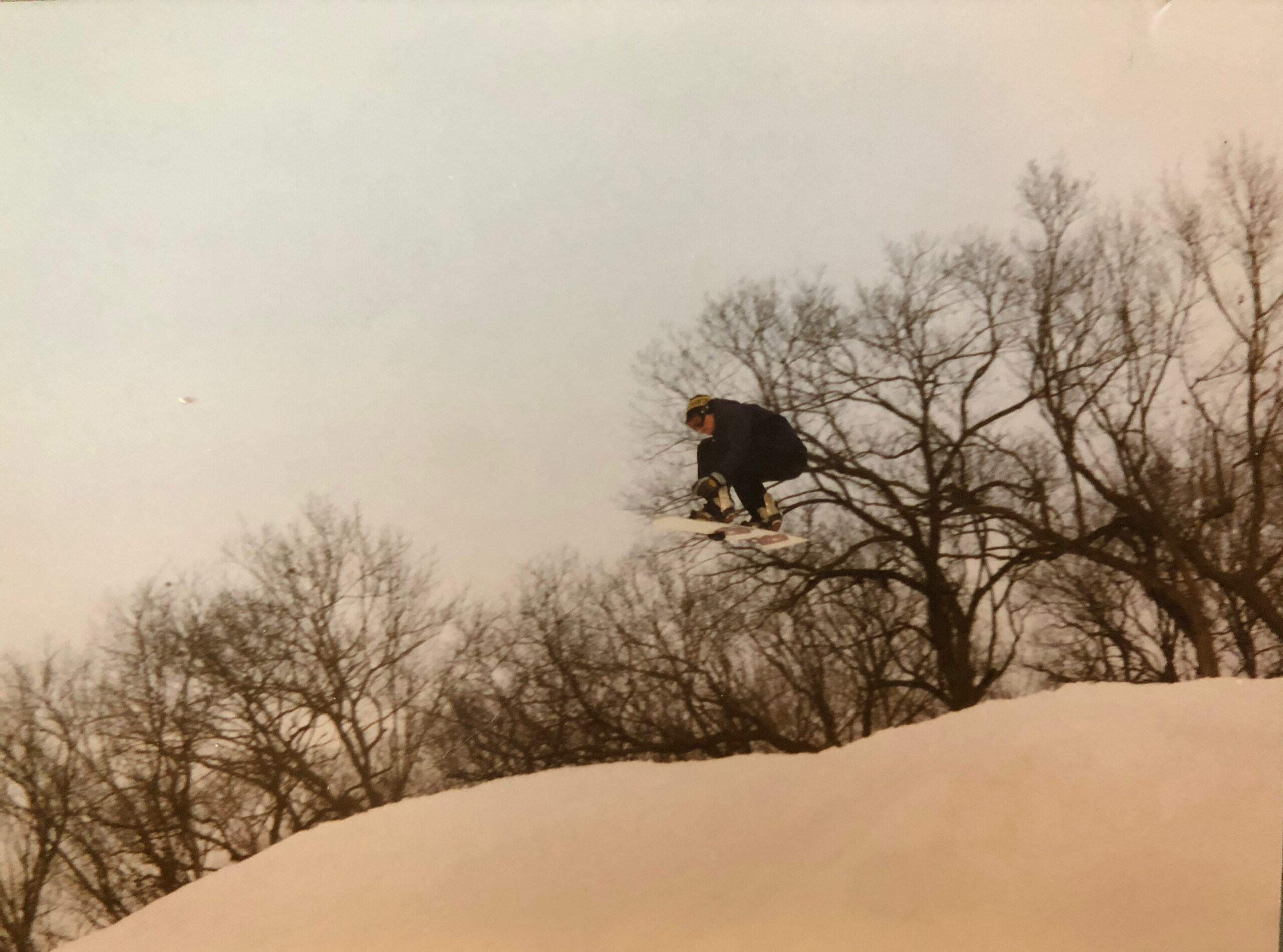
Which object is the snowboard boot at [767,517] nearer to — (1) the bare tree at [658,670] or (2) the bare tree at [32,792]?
(1) the bare tree at [658,670]

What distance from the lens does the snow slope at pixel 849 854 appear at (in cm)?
243

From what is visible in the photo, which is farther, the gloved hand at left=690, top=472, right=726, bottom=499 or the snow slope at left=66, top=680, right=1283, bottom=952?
the gloved hand at left=690, top=472, right=726, bottom=499

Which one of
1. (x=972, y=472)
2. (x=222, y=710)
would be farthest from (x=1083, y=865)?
(x=222, y=710)

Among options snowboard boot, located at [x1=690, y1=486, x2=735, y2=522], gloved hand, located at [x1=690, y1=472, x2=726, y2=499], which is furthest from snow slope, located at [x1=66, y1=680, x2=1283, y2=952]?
gloved hand, located at [x1=690, y1=472, x2=726, y2=499]

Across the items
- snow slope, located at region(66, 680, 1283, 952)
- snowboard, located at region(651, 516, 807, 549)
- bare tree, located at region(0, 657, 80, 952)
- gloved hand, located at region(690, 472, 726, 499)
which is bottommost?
snow slope, located at region(66, 680, 1283, 952)

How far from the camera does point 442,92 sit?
3.36 m

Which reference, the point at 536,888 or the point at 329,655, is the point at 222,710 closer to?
the point at 329,655

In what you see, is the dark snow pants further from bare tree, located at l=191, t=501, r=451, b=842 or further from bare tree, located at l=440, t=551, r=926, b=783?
bare tree, located at l=191, t=501, r=451, b=842

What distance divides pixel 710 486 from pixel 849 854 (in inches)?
55.6

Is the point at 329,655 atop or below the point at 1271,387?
below

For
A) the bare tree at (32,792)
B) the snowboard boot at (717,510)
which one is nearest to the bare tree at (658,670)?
the snowboard boot at (717,510)

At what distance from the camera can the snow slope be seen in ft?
7.98

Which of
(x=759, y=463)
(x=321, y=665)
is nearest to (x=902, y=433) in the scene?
(x=759, y=463)

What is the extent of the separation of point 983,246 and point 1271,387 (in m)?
1.29
